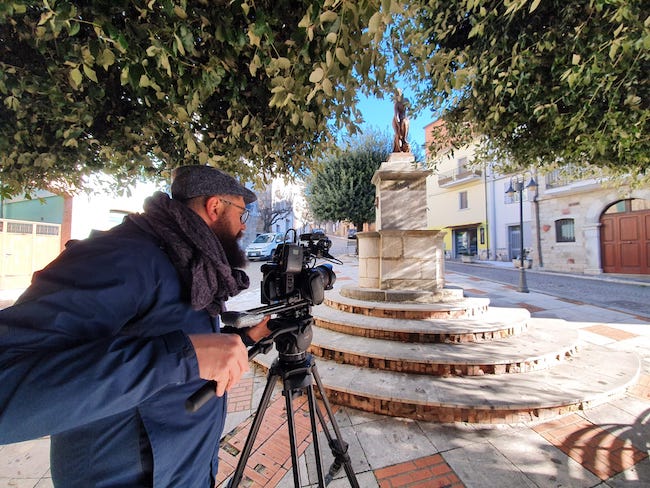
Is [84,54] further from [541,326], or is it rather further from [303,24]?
[541,326]

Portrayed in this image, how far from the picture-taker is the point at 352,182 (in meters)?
14.1

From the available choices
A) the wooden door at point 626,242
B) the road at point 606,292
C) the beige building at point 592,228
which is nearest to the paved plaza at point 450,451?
the road at point 606,292

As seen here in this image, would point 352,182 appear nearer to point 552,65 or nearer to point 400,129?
point 400,129

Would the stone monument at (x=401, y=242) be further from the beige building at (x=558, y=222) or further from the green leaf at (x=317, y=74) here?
the green leaf at (x=317, y=74)

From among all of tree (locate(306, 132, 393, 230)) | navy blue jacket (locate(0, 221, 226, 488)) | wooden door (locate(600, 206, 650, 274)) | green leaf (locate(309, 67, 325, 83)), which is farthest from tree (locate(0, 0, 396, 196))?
wooden door (locate(600, 206, 650, 274))

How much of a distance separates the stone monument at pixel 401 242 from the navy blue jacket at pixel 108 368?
4.21 metres

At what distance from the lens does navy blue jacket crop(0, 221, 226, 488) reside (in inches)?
25.7

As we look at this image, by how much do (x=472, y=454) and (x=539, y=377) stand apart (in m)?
1.48

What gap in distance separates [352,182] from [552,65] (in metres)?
11.5

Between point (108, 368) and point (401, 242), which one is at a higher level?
point (401, 242)

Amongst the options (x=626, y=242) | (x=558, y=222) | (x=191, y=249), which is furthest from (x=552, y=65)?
(x=558, y=222)

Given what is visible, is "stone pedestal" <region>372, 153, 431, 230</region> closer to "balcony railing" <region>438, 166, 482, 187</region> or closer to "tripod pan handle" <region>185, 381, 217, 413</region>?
"tripod pan handle" <region>185, 381, 217, 413</region>

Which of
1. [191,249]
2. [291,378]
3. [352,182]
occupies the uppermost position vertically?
[352,182]

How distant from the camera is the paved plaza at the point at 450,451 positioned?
6.46ft
